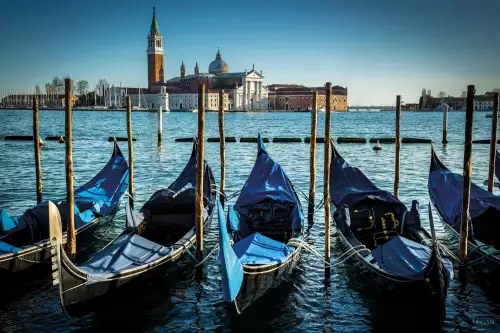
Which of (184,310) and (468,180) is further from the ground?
(468,180)

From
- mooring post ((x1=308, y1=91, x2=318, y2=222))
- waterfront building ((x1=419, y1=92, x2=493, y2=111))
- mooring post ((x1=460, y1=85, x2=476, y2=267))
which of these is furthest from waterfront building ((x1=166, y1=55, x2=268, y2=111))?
mooring post ((x1=460, y1=85, x2=476, y2=267))

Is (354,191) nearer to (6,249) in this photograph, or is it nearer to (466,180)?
(466,180)

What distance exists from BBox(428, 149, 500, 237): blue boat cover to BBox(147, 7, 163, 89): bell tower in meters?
91.0

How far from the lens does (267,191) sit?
8070 mm

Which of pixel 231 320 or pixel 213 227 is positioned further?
pixel 213 227

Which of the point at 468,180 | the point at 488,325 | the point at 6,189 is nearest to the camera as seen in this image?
the point at 488,325

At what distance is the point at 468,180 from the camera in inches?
254

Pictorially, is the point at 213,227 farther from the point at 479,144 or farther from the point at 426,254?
the point at 479,144

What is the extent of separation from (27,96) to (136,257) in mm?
117190

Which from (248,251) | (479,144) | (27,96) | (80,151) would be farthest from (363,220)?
(27,96)

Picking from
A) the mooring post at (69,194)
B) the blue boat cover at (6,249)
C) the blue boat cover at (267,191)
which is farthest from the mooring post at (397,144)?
the blue boat cover at (6,249)

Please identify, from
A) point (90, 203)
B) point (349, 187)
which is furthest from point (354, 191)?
point (90, 203)

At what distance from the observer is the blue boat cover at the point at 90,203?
23.2 ft

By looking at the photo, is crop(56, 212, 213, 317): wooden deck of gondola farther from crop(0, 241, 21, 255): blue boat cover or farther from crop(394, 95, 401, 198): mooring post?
crop(394, 95, 401, 198): mooring post
